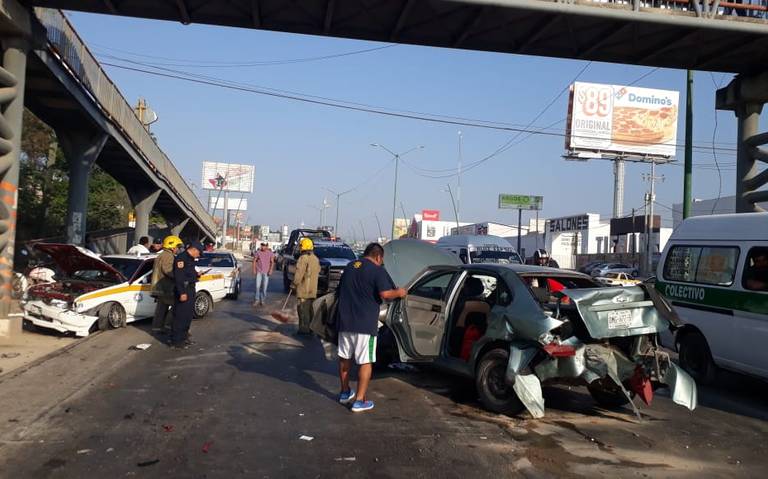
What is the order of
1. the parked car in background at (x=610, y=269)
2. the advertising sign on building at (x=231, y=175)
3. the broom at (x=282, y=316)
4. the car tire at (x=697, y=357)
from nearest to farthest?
the car tire at (x=697, y=357), the broom at (x=282, y=316), the parked car in background at (x=610, y=269), the advertising sign on building at (x=231, y=175)

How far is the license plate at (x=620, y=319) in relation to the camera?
21.7 ft

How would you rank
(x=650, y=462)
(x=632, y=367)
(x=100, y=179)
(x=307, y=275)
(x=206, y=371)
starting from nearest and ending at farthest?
(x=650, y=462), (x=632, y=367), (x=206, y=371), (x=307, y=275), (x=100, y=179)

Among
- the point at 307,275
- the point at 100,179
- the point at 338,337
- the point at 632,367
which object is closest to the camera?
the point at 632,367

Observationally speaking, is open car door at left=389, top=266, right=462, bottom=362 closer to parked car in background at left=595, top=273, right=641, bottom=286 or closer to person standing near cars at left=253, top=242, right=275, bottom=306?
parked car in background at left=595, top=273, right=641, bottom=286

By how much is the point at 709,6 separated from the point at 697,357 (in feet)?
26.2

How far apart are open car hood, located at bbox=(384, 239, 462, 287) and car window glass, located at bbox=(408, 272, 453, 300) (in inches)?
88.6

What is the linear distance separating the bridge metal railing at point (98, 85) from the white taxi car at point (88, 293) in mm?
4989

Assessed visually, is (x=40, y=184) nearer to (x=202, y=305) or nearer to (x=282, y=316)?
(x=202, y=305)

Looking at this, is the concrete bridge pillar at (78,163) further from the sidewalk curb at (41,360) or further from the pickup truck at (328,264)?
the sidewalk curb at (41,360)

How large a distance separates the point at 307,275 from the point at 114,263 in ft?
Answer: 15.5

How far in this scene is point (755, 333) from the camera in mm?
8273

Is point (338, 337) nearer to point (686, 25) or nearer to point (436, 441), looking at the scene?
point (436, 441)

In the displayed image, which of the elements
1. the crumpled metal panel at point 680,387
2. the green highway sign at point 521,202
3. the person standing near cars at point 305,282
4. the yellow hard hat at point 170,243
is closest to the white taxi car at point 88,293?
the yellow hard hat at point 170,243

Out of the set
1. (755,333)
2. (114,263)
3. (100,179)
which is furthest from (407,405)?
(100,179)
